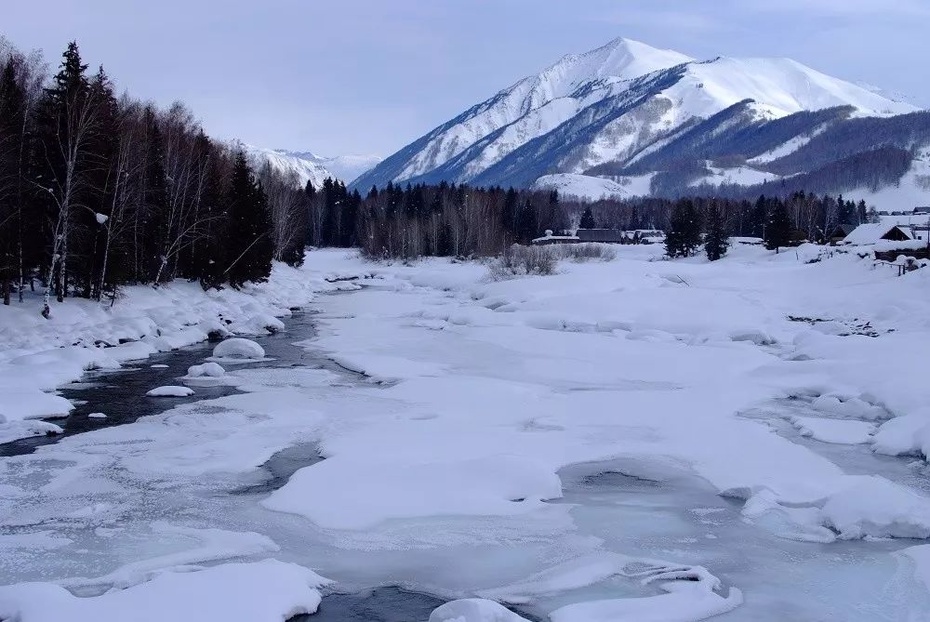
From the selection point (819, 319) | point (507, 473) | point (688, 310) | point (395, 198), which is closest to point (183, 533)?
point (507, 473)

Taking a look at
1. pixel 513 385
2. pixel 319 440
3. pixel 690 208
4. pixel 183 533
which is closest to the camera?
pixel 183 533

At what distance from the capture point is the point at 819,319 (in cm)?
3675

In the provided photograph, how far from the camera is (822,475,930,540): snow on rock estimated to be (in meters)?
10.4

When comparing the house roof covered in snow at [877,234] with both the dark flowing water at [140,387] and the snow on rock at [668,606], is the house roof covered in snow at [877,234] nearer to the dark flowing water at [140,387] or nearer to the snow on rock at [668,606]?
the dark flowing water at [140,387]

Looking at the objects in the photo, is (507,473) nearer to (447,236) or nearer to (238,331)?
(238,331)

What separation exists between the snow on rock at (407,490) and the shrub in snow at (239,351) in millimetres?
12892

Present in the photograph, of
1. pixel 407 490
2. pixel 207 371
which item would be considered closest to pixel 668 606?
pixel 407 490

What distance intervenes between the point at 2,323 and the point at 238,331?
985 centimetres

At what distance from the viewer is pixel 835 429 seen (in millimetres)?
15984

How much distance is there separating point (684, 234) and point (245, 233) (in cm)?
5578

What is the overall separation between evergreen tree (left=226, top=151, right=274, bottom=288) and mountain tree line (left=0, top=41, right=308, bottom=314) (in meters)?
0.87

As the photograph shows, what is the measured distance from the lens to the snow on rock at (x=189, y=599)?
7.45 m

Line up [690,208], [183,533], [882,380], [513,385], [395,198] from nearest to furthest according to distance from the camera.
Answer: [183,533] → [882,380] → [513,385] → [690,208] → [395,198]

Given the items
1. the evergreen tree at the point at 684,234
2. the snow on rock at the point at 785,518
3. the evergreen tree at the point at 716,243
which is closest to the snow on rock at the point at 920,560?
the snow on rock at the point at 785,518
